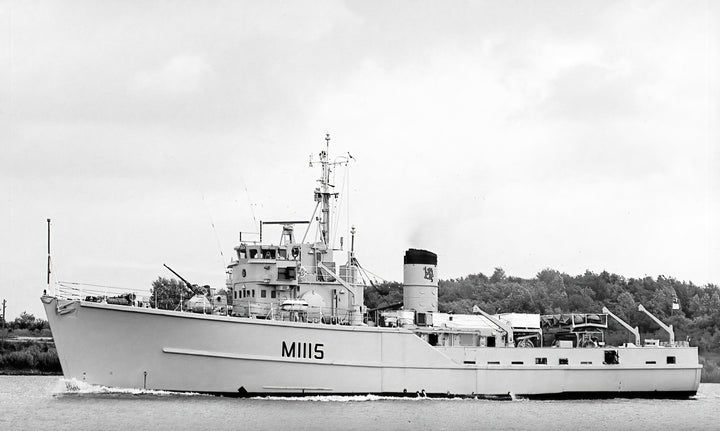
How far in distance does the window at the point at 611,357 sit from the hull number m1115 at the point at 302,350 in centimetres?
1405

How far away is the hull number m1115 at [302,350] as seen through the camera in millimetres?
41125

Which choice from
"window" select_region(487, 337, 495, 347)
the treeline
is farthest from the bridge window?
the treeline

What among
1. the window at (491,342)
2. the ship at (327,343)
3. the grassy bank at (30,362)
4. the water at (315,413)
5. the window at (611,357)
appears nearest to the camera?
the water at (315,413)

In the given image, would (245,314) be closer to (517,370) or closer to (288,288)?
(288,288)

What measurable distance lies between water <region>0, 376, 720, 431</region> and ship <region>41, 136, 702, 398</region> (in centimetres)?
84

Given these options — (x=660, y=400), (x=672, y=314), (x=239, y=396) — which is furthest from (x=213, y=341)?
(x=672, y=314)

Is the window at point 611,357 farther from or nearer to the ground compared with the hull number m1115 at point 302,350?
nearer to the ground

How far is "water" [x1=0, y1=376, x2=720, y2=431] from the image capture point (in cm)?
3428

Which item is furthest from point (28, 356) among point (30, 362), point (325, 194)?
point (325, 194)

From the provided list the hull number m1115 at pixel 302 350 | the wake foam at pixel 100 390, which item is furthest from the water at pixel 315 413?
the hull number m1115 at pixel 302 350

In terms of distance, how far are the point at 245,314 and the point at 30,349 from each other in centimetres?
3682

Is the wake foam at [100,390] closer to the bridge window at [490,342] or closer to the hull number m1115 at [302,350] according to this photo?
the hull number m1115 at [302,350]

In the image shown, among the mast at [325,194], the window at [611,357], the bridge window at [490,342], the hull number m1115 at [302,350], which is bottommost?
the window at [611,357]

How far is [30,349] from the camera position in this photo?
73625 millimetres
